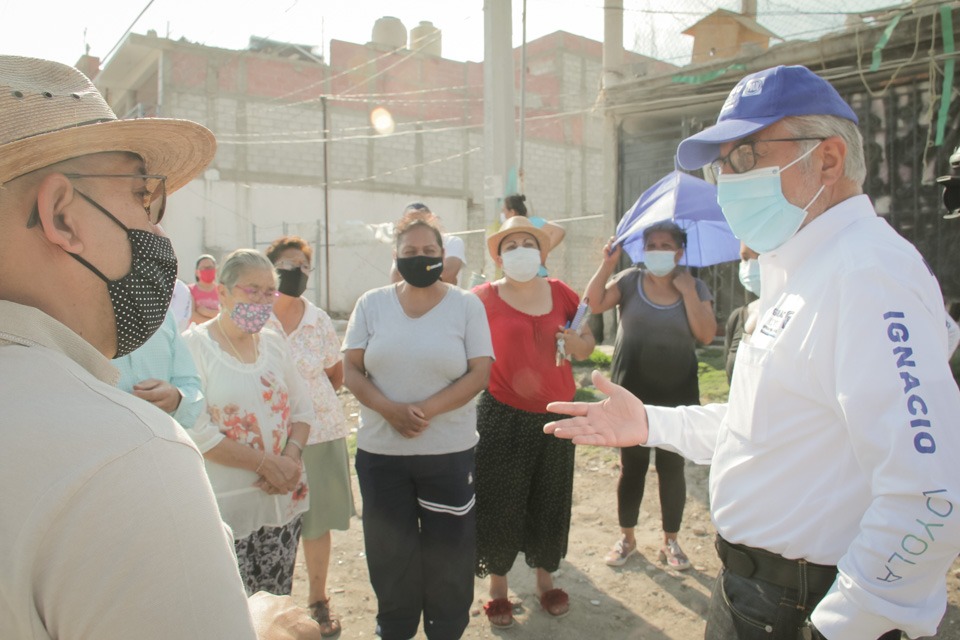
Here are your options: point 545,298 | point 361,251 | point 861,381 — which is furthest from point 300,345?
point 361,251

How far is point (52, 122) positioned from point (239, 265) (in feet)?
7.21

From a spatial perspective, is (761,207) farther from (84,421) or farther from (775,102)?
(84,421)

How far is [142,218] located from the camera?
118cm

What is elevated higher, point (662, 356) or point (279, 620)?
point (662, 356)

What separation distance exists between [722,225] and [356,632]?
3715 mm

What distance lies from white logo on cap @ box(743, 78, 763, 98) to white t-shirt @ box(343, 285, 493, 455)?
180 cm

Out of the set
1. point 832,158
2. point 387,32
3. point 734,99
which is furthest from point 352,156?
point 832,158

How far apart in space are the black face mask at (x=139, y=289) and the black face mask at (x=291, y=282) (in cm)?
279

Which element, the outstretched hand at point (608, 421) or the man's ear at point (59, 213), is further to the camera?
the outstretched hand at point (608, 421)

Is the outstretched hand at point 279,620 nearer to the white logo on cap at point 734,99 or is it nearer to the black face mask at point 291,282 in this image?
the white logo on cap at point 734,99

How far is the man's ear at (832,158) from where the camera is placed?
68.7 inches

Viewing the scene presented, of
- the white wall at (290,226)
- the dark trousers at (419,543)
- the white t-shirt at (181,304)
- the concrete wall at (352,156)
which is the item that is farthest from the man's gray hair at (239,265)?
the white wall at (290,226)

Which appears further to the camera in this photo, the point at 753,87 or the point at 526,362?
the point at 526,362

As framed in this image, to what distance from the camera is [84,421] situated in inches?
33.2
